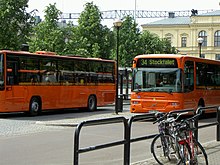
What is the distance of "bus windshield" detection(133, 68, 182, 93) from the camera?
20.7 m

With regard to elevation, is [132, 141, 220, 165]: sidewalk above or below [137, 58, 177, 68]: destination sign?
below

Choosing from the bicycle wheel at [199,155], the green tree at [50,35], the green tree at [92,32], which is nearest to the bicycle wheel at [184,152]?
the bicycle wheel at [199,155]

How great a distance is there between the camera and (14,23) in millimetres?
31344

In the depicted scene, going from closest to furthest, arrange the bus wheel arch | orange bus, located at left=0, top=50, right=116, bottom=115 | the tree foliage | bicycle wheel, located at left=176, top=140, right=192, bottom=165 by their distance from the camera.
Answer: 1. bicycle wheel, located at left=176, top=140, right=192, bottom=165
2. orange bus, located at left=0, top=50, right=116, bottom=115
3. the bus wheel arch
4. the tree foliage

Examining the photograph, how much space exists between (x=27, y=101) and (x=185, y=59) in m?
7.84

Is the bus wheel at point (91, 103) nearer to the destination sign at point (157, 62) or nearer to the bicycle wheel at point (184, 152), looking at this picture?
the destination sign at point (157, 62)

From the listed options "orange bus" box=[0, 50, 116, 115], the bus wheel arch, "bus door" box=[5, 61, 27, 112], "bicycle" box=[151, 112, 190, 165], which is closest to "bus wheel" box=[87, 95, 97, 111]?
"orange bus" box=[0, 50, 116, 115]

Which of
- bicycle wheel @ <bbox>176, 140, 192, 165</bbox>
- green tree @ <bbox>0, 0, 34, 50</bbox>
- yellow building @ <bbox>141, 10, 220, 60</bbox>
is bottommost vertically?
bicycle wheel @ <bbox>176, 140, 192, 165</bbox>

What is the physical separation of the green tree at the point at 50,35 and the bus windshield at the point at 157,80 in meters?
21.8

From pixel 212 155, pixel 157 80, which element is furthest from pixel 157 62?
pixel 212 155

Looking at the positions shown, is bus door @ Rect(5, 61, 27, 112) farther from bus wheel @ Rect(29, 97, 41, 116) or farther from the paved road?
the paved road

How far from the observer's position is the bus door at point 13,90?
21.6 meters

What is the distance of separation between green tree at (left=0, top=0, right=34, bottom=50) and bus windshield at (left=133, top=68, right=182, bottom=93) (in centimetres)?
1229

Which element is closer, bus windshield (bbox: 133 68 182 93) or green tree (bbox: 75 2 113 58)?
bus windshield (bbox: 133 68 182 93)
